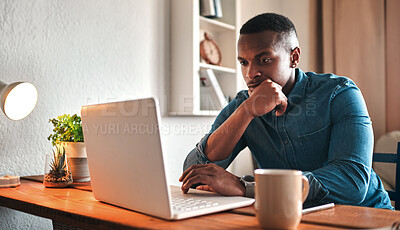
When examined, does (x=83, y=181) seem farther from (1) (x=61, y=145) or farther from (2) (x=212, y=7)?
(2) (x=212, y=7)

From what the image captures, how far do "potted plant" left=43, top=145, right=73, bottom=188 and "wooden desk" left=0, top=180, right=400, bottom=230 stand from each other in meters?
0.18

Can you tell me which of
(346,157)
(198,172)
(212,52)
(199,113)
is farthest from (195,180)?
(212,52)

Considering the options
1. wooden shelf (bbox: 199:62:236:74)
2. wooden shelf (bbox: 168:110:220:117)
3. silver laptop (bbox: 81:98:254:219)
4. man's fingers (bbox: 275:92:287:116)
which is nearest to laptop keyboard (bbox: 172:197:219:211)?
silver laptop (bbox: 81:98:254:219)

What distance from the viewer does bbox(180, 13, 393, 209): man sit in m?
1.12

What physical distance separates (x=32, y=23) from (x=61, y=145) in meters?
0.58

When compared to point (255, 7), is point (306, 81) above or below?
below

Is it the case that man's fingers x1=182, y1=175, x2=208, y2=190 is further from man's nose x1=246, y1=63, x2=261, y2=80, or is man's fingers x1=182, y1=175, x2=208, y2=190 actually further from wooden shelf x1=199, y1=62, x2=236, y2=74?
wooden shelf x1=199, y1=62, x2=236, y2=74

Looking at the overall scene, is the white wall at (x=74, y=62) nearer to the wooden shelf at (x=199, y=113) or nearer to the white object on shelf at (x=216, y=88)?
the wooden shelf at (x=199, y=113)

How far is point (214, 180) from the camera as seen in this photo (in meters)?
0.93

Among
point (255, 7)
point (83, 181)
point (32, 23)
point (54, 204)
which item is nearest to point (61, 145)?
point (83, 181)

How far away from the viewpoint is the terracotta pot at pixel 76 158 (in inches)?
50.1

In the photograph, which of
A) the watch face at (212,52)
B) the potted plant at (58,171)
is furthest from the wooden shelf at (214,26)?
the potted plant at (58,171)

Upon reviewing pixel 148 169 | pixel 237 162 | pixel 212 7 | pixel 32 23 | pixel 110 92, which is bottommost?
pixel 237 162

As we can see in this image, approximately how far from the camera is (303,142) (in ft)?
4.16
